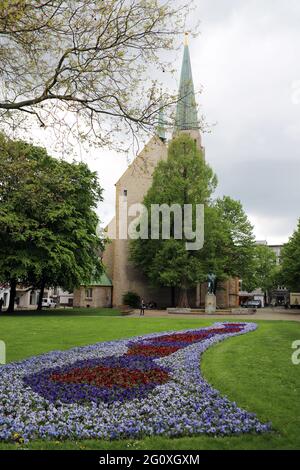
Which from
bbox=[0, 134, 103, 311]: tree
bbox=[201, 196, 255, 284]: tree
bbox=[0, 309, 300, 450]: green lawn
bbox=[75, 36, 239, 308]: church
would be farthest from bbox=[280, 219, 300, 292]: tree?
bbox=[0, 309, 300, 450]: green lawn

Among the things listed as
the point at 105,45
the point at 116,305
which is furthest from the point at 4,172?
the point at 116,305

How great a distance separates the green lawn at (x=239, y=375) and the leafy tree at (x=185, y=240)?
23.8 meters

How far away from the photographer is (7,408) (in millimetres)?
8031

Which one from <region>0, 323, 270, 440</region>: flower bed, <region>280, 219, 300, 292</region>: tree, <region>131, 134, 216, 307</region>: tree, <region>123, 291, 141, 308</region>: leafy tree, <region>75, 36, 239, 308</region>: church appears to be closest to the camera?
<region>0, 323, 270, 440</region>: flower bed

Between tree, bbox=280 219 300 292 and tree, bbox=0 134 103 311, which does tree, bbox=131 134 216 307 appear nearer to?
tree, bbox=0 134 103 311

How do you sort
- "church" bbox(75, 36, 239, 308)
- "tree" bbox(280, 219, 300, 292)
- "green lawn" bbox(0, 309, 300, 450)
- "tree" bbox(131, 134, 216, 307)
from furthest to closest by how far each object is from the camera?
"church" bbox(75, 36, 239, 308) < "tree" bbox(280, 219, 300, 292) < "tree" bbox(131, 134, 216, 307) < "green lawn" bbox(0, 309, 300, 450)

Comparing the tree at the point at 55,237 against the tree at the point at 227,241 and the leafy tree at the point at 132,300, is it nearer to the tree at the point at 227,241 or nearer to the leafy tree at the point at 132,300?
the tree at the point at 227,241

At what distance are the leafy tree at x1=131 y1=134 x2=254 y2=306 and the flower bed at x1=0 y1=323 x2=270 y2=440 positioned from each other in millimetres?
32140

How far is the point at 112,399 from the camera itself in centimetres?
879

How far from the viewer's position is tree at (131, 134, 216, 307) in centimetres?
4600

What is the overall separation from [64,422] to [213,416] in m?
2.47

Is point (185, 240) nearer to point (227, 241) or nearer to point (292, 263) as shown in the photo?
point (227, 241)

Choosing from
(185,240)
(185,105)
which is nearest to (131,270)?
(185,240)
